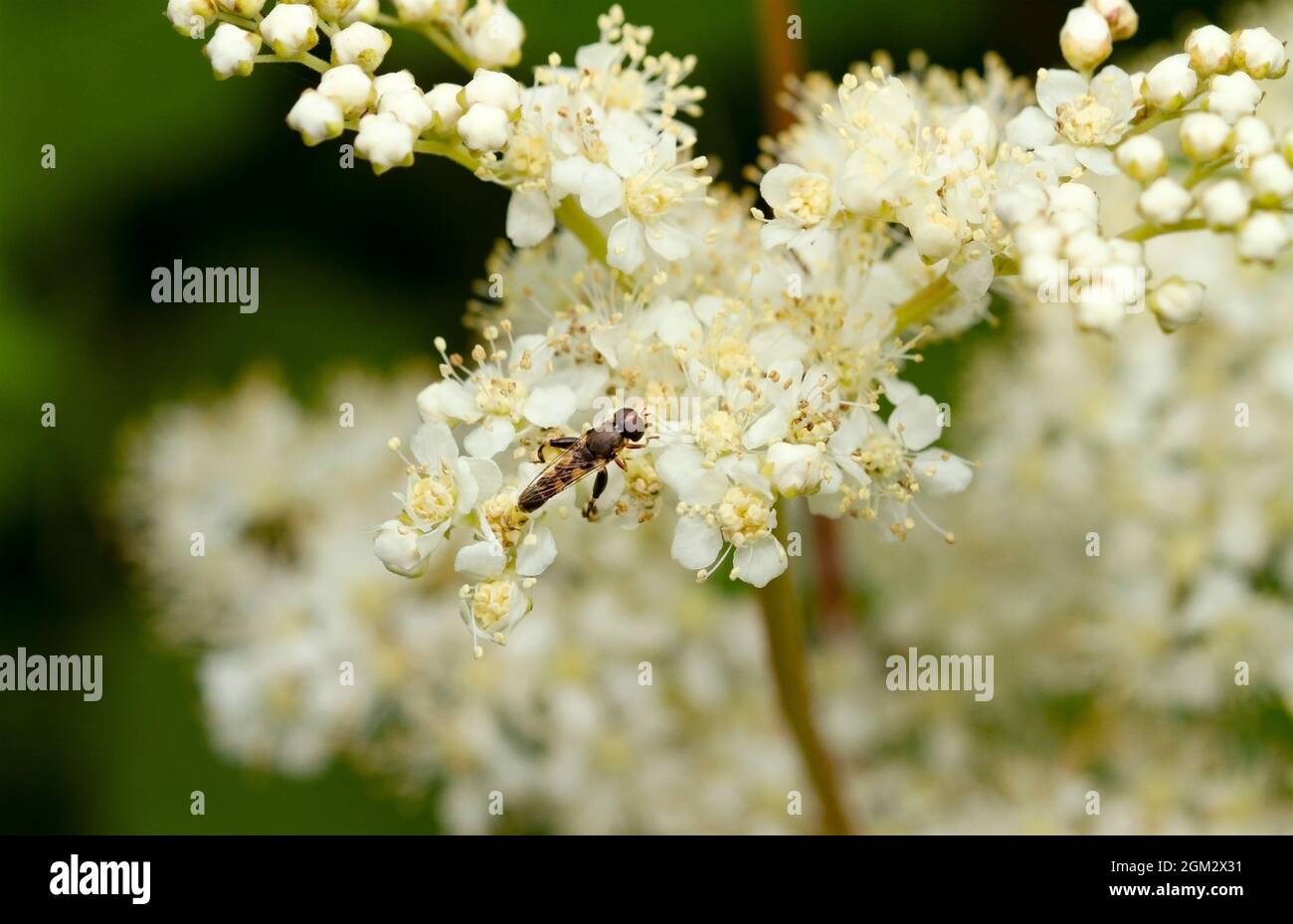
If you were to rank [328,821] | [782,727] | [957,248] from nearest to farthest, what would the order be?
[957,248]
[782,727]
[328,821]

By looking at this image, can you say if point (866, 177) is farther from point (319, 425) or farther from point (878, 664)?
point (319, 425)

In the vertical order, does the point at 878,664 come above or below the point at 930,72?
below

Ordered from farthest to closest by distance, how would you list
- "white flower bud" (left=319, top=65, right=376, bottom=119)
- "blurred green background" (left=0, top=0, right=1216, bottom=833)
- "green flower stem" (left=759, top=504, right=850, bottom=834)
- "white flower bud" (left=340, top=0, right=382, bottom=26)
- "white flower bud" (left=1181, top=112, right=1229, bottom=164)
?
"blurred green background" (left=0, top=0, right=1216, bottom=833)
"green flower stem" (left=759, top=504, right=850, bottom=834)
"white flower bud" (left=340, top=0, right=382, bottom=26)
"white flower bud" (left=319, top=65, right=376, bottom=119)
"white flower bud" (left=1181, top=112, right=1229, bottom=164)

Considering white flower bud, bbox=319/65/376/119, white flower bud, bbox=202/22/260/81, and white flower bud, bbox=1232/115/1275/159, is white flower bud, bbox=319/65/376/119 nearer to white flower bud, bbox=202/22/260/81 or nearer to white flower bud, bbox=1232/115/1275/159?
white flower bud, bbox=202/22/260/81

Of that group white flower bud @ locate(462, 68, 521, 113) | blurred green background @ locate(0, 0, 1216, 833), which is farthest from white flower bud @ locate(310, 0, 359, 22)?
blurred green background @ locate(0, 0, 1216, 833)

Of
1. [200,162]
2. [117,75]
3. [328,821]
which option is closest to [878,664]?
[328,821]

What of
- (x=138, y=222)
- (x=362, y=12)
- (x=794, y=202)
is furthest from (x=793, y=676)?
(x=138, y=222)

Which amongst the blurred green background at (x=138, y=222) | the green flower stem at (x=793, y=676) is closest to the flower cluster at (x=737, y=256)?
the green flower stem at (x=793, y=676)
